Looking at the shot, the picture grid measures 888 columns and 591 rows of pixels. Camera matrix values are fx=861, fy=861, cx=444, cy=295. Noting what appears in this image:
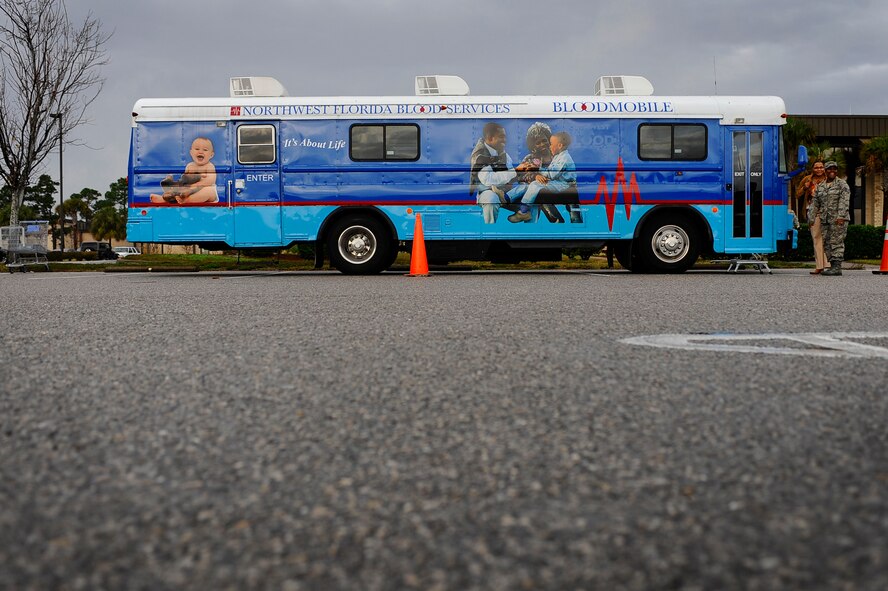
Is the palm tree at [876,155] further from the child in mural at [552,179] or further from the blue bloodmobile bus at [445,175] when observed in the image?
the child in mural at [552,179]

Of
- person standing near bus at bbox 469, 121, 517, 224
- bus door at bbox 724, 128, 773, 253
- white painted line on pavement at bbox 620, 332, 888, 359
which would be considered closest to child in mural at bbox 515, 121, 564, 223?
person standing near bus at bbox 469, 121, 517, 224

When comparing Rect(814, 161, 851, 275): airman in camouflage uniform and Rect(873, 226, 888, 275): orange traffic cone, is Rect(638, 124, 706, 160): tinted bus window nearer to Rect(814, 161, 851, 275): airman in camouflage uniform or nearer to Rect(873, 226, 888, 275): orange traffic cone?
Rect(814, 161, 851, 275): airman in camouflage uniform

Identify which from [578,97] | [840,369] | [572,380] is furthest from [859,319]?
[578,97]

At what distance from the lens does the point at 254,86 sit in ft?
46.9

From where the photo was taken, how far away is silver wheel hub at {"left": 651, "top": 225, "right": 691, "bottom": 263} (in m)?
14.1

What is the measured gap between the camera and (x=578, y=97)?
14.2 m

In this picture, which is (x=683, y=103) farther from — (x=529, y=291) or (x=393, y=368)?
(x=393, y=368)

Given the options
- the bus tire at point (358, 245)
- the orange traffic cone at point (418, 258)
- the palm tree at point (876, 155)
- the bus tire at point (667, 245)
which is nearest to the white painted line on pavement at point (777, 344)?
the orange traffic cone at point (418, 258)

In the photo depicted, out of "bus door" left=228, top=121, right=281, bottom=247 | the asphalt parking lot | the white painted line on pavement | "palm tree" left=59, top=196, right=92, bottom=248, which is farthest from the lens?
"palm tree" left=59, top=196, right=92, bottom=248

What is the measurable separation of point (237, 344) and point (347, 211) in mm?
9518

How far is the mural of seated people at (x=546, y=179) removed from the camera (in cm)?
1414

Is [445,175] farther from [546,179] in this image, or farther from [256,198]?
[256,198]

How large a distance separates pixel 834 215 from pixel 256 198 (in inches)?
371

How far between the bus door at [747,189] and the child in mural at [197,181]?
8.48 meters
